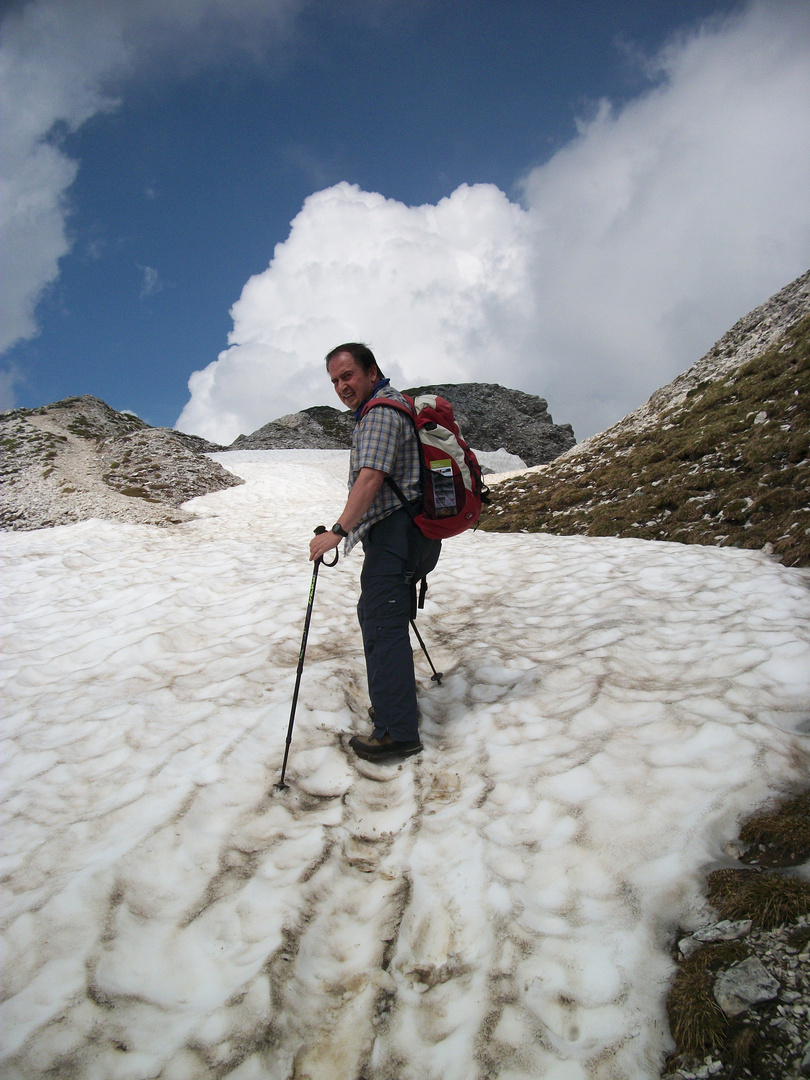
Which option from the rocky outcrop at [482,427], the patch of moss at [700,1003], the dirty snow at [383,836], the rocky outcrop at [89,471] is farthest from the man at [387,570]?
the rocky outcrop at [482,427]

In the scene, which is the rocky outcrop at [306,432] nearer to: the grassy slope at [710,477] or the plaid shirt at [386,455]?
the grassy slope at [710,477]

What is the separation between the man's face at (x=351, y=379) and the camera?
4.85 meters

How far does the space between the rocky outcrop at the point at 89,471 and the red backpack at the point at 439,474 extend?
16.4 m

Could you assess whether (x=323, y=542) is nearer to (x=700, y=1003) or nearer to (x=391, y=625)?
(x=391, y=625)

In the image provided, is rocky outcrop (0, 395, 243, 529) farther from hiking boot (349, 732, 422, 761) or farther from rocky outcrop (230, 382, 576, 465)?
rocky outcrop (230, 382, 576, 465)

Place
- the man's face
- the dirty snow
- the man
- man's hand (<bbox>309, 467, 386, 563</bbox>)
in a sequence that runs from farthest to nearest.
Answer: the man's face → the man → man's hand (<bbox>309, 467, 386, 563</bbox>) → the dirty snow

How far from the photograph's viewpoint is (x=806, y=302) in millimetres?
19578

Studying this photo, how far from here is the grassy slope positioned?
401 inches

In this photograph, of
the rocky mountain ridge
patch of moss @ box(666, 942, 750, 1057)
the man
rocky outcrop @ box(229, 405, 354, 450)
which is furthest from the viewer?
rocky outcrop @ box(229, 405, 354, 450)

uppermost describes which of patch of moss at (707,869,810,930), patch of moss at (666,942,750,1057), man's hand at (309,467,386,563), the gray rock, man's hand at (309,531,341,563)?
man's hand at (309,467,386,563)

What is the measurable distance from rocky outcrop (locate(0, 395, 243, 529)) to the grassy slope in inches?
536

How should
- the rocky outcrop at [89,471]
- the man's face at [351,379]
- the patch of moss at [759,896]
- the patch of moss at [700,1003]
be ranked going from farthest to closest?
the rocky outcrop at [89,471]
the man's face at [351,379]
the patch of moss at [759,896]
the patch of moss at [700,1003]

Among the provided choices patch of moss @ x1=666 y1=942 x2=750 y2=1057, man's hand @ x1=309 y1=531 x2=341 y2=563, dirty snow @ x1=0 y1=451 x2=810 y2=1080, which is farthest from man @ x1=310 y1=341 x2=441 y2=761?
patch of moss @ x1=666 y1=942 x2=750 y2=1057

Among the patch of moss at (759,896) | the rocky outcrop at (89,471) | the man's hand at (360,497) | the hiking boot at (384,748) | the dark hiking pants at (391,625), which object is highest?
the rocky outcrop at (89,471)
